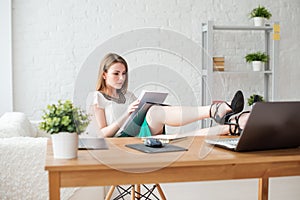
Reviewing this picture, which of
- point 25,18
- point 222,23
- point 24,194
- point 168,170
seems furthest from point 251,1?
point 168,170

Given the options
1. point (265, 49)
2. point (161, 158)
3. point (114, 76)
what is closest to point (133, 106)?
point (114, 76)

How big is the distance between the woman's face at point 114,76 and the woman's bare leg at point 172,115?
0.41 m

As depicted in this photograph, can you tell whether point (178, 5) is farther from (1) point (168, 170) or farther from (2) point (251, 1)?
(1) point (168, 170)

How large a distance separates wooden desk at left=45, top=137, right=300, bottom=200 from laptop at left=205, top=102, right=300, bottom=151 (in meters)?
0.04

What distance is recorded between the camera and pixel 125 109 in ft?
8.83

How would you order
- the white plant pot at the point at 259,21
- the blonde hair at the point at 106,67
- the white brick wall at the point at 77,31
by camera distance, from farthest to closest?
the white plant pot at the point at 259,21, the white brick wall at the point at 77,31, the blonde hair at the point at 106,67

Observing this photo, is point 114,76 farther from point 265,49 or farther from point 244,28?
point 265,49

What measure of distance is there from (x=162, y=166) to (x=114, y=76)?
1.47 metres

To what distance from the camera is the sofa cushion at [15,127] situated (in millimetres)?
2580

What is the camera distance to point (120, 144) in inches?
70.5

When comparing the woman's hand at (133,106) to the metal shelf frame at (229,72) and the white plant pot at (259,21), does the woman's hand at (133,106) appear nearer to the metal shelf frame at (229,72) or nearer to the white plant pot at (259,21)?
the metal shelf frame at (229,72)

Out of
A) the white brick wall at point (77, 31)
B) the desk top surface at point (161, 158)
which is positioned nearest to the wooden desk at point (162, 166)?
the desk top surface at point (161, 158)

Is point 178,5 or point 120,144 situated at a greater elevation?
point 178,5

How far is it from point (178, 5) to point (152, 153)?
9.96ft
